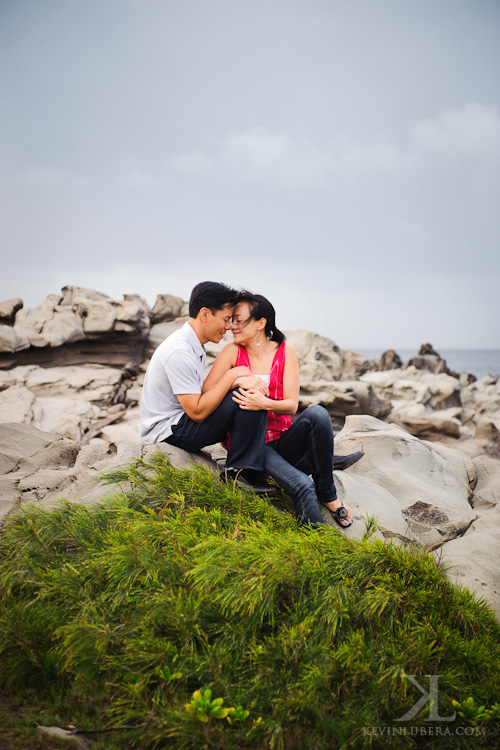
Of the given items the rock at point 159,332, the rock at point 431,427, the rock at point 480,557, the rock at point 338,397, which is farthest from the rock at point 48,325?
the rock at point 480,557

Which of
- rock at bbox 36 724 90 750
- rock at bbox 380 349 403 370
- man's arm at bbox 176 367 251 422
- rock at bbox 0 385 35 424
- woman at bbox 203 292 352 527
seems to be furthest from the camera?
rock at bbox 380 349 403 370

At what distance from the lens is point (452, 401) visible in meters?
20.8

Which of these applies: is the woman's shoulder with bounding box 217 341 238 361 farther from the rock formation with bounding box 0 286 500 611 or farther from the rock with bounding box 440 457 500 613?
the rock with bounding box 440 457 500 613

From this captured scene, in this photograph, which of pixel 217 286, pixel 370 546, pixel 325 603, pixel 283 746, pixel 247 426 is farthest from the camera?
pixel 217 286

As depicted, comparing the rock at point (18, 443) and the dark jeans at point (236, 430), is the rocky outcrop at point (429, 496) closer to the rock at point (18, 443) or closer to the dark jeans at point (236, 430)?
the dark jeans at point (236, 430)

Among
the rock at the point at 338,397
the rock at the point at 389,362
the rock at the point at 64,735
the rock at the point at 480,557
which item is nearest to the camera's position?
the rock at the point at 64,735

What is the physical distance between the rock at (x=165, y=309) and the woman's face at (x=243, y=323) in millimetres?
9450

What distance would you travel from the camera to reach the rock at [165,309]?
1367 cm

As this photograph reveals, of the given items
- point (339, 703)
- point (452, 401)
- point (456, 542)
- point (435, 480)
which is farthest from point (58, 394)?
point (452, 401)

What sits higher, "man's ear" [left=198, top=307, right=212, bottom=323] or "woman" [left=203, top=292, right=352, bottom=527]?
"man's ear" [left=198, top=307, right=212, bottom=323]

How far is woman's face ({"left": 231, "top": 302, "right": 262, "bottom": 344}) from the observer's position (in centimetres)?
456

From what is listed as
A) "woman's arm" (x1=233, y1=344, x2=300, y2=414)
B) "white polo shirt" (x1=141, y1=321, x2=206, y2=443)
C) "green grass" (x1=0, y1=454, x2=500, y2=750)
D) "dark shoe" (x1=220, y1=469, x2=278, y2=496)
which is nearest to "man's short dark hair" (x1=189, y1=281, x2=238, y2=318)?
"white polo shirt" (x1=141, y1=321, x2=206, y2=443)

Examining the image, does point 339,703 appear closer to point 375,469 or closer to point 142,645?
point 142,645

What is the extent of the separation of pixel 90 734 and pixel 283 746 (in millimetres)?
939
